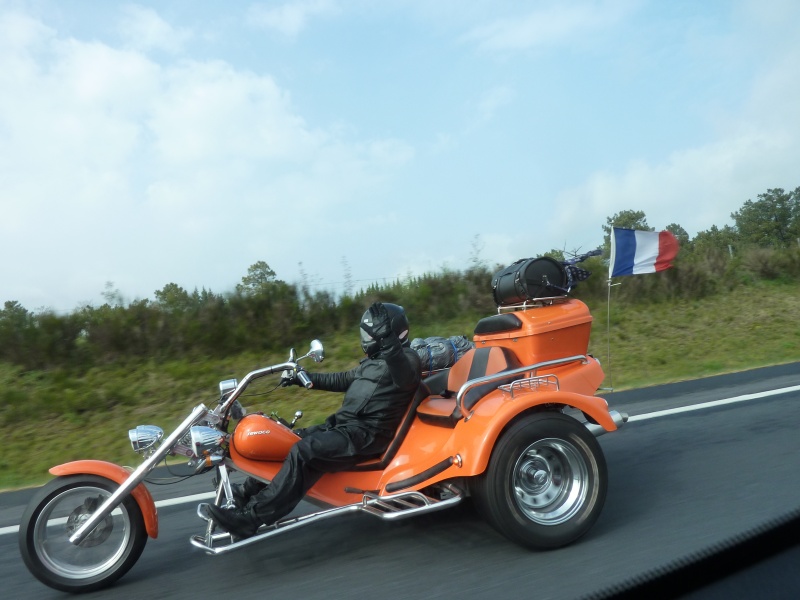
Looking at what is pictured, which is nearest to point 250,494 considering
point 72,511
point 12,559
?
point 72,511

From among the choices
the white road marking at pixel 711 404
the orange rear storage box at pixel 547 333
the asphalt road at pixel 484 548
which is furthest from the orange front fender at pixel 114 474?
the white road marking at pixel 711 404

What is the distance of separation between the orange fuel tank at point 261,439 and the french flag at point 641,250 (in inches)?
248

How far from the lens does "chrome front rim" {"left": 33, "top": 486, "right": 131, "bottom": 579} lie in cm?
392

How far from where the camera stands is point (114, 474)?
4020 mm

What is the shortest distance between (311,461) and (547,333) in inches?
71.3

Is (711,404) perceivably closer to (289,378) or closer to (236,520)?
(289,378)

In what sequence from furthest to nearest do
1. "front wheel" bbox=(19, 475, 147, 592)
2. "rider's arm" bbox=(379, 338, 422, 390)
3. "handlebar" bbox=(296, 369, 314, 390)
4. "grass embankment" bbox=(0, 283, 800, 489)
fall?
"grass embankment" bbox=(0, 283, 800, 489) → "handlebar" bbox=(296, 369, 314, 390) → "rider's arm" bbox=(379, 338, 422, 390) → "front wheel" bbox=(19, 475, 147, 592)

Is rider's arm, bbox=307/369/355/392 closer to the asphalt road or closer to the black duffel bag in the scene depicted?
the asphalt road

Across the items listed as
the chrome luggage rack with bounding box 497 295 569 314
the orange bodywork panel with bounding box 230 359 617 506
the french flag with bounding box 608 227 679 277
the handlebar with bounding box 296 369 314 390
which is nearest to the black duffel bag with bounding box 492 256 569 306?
the chrome luggage rack with bounding box 497 295 569 314

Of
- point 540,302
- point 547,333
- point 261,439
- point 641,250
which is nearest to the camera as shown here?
point 261,439

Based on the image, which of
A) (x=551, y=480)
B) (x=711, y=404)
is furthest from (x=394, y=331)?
(x=711, y=404)

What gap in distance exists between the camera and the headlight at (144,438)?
4.12 m

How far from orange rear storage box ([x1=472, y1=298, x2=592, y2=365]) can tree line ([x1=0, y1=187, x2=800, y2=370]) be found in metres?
4.99

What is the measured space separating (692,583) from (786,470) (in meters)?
3.52
